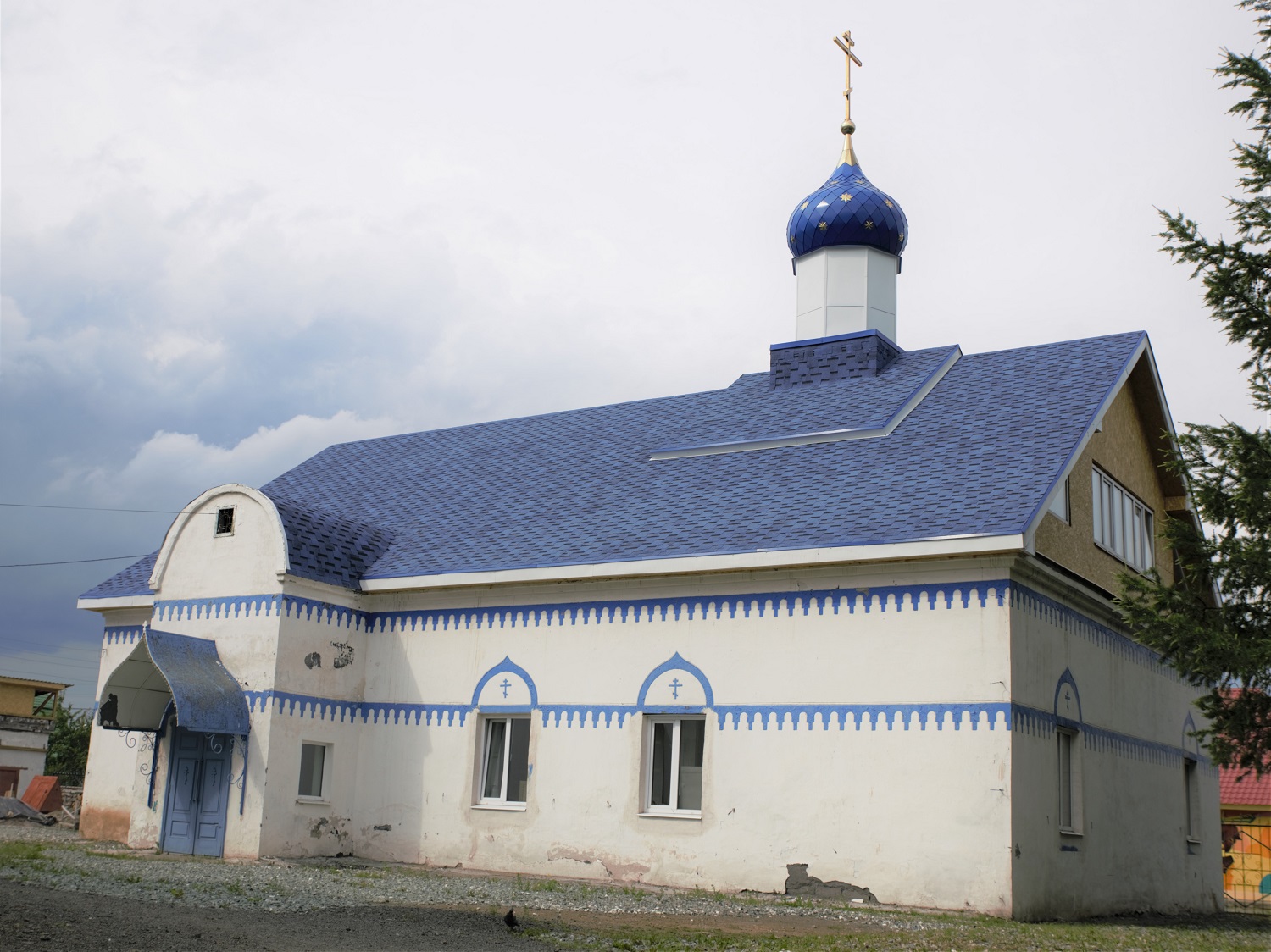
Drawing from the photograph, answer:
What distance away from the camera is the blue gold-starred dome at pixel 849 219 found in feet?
70.2

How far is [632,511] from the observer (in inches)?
705

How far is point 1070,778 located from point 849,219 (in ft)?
32.4

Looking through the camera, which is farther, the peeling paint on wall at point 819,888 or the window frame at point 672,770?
the window frame at point 672,770

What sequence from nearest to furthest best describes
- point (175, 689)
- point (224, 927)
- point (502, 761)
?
point (224, 927), point (175, 689), point (502, 761)

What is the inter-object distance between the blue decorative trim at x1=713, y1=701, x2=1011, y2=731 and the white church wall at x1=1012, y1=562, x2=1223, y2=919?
371 mm

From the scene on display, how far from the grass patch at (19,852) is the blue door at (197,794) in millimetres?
1662

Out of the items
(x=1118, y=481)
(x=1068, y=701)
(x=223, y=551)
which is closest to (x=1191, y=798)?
(x=1118, y=481)

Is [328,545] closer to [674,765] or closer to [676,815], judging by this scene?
[674,765]

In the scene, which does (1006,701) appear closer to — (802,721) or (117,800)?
(802,721)

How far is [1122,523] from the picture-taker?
60.1 feet

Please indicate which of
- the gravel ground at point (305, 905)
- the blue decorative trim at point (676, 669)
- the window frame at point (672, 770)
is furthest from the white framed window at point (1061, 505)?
the gravel ground at point (305, 905)

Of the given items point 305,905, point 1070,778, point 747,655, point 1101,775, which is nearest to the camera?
point 305,905

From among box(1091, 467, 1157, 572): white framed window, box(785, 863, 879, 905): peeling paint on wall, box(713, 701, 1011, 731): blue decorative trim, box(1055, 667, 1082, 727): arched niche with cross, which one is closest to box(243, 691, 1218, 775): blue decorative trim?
box(713, 701, 1011, 731): blue decorative trim

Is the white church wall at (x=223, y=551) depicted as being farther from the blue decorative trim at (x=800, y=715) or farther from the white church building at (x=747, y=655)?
the blue decorative trim at (x=800, y=715)
